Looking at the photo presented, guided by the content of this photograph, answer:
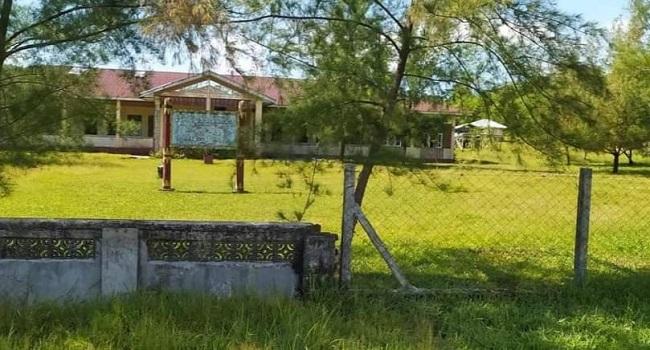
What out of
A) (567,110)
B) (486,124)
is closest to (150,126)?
(486,124)

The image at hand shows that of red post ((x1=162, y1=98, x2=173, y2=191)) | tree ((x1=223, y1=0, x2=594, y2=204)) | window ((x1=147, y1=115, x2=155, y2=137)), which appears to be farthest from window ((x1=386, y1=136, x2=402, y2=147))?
window ((x1=147, y1=115, x2=155, y2=137))

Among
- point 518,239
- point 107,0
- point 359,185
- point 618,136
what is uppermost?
point 107,0

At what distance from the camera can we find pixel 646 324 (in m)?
4.77

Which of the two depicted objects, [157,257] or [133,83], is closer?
[157,257]

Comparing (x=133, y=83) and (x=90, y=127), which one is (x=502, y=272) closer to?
(x=133, y=83)

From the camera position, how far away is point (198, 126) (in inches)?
596

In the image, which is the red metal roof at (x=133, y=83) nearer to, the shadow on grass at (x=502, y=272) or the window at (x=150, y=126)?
the shadow on grass at (x=502, y=272)

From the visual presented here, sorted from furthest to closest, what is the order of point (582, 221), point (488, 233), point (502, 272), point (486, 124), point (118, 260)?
point (488, 233) → point (502, 272) → point (486, 124) → point (582, 221) → point (118, 260)

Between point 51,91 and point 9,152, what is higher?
point 51,91

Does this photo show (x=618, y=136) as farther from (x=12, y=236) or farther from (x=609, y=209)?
(x=609, y=209)

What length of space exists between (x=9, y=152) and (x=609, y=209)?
1117cm

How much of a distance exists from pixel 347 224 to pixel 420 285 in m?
1.07

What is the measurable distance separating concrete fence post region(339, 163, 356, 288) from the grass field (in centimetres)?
19

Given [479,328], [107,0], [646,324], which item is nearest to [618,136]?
[646,324]
